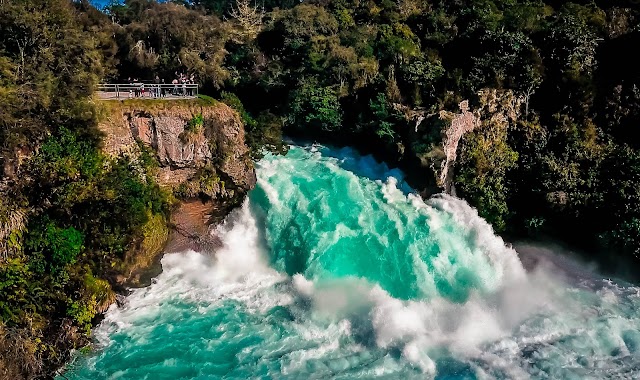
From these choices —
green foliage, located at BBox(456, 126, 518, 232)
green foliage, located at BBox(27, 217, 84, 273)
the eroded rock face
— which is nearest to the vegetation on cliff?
green foliage, located at BBox(456, 126, 518, 232)

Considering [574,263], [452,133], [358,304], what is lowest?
[358,304]

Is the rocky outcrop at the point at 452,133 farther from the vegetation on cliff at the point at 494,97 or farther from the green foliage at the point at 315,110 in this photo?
the green foliage at the point at 315,110

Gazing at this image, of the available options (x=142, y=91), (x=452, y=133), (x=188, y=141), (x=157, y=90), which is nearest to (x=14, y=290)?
(x=188, y=141)

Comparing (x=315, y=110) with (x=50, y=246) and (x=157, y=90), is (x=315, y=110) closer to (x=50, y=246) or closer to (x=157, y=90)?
(x=157, y=90)

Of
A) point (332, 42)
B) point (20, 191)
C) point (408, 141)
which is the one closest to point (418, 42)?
point (332, 42)

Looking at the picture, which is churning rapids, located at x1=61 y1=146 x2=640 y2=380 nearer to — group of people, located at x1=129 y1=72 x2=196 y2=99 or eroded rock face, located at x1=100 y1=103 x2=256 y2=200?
eroded rock face, located at x1=100 y1=103 x2=256 y2=200

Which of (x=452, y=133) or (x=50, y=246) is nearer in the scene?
(x=50, y=246)

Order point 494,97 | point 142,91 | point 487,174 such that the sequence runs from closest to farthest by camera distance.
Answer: point 142,91
point 487,174
point 494,97

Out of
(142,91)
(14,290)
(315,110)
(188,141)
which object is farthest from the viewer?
(315,110)
